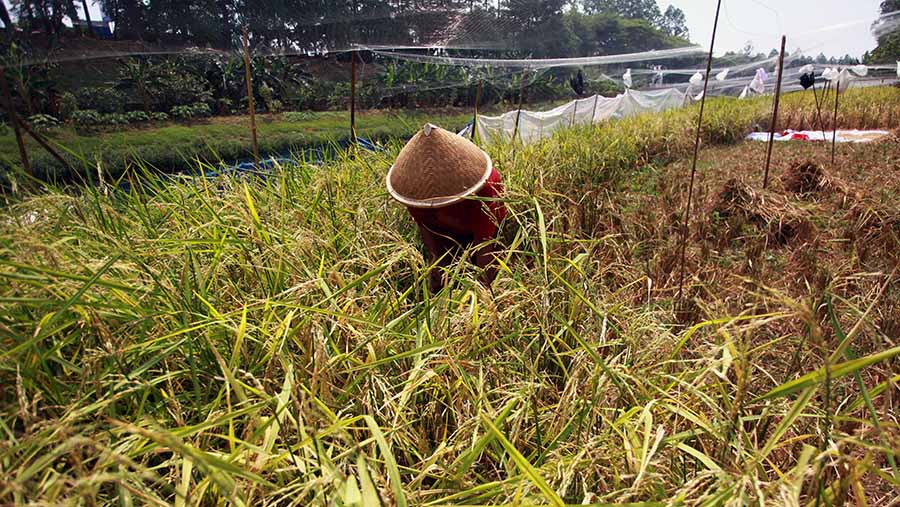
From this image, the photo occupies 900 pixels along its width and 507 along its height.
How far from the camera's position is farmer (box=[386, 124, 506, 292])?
64.8 inches

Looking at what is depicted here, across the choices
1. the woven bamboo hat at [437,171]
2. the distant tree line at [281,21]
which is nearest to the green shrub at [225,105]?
the distant tree line at [281,21]

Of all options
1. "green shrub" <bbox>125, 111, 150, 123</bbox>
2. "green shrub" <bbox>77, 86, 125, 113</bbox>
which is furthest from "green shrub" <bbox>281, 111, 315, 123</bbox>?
"green shrub" <bbox>77, 86, 125, 113</bbox>

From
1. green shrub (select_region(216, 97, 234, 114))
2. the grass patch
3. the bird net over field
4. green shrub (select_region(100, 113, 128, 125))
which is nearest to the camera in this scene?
the bird net over field

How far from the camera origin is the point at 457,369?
912 mm

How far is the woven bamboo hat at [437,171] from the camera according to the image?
5.40 ft

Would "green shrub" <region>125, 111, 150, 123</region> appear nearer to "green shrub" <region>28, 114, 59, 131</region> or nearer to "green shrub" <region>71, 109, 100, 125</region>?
"green shrub" <region>71, 109, 100, 125</region>

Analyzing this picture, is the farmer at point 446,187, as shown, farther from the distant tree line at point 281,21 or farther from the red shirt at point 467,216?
the distant tree line at point 281,21

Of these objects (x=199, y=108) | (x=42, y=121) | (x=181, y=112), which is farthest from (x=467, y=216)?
(x=199, y=108)

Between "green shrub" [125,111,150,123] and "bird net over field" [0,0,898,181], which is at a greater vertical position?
"bird net over field" [0,0,898,181]

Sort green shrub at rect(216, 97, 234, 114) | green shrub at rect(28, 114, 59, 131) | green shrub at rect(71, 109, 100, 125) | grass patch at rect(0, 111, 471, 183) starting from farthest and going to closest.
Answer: green shrub at rect(216, 97, 234, 114) < green shrub at rect(71, 109, 100, 125) < green shrub at rect(28, 114, 59, 131) < grass patch at rect(0, 111, 471, 183)

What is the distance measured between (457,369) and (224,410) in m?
0.48

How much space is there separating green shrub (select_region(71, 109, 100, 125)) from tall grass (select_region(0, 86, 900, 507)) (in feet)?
32.1

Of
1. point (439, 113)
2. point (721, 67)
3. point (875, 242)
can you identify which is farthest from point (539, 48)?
point (875, 242)

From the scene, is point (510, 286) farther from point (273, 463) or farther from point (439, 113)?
point (439, 113)
